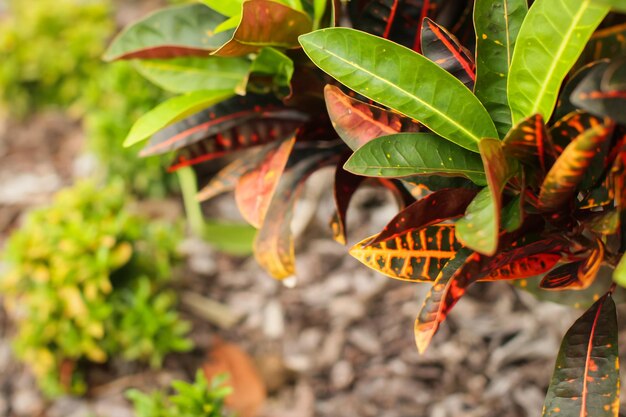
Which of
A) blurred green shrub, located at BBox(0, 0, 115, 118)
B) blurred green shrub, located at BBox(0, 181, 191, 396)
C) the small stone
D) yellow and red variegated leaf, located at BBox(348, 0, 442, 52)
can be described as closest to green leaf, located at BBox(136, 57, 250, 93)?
yellow and red variegated leaf, located at BBox(348, 0, 442, 52)

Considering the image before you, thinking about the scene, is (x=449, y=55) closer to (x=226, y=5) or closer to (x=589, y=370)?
(x=226, y=5)

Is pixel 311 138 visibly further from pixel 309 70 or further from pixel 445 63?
pixel 445 63

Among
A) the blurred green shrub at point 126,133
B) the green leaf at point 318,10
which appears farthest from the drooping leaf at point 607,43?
the blurred green shrub at point 126,133

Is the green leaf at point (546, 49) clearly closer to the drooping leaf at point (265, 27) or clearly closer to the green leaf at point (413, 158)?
the green leaf at point (413, 158)

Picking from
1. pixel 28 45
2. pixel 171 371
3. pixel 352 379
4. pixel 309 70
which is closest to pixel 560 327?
pixel 352 379

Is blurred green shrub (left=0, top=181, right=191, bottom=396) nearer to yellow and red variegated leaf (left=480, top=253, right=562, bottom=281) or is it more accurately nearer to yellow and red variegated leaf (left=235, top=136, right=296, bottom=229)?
yellow and red variegated leaf (left=235, top=136, right=296, bottom=229)

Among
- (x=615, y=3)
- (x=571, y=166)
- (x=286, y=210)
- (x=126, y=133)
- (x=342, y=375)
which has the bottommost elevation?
(x=342, y=375)

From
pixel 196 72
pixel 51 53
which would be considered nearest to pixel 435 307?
pixel 196 72
